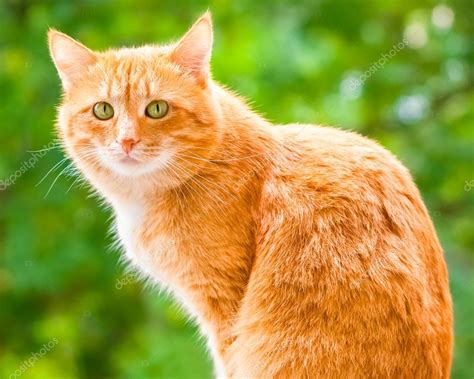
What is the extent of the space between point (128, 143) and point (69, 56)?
316mm

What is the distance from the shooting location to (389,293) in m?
1.63

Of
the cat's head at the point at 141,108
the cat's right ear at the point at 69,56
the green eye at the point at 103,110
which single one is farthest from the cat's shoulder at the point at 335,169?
the cat's right ear at the point at 69,56

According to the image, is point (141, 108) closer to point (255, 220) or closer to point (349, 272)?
point (255, 220)

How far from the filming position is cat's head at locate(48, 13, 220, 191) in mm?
1768

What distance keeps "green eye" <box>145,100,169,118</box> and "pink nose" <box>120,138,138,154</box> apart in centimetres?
10

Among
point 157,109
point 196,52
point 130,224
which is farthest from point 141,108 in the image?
point 130,224

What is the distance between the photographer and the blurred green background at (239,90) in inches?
135

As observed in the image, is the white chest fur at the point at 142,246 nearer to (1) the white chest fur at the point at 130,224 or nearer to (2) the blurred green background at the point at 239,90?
(1) the white chest fur at the point at 130,224

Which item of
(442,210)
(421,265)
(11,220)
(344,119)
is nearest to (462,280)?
(442,210)

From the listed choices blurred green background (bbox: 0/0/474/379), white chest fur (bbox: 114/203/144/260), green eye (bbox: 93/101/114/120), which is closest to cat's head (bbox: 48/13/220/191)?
green eye (bbox: 93/101/114/120)

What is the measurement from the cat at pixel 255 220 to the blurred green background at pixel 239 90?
55.2 inches

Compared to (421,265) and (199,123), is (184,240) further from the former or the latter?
(421,265)

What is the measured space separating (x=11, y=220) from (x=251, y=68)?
1.39 m

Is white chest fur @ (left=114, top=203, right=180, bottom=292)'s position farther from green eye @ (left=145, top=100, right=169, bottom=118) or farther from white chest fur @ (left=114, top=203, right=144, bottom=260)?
green eye @ (left=145, top=100, right=169, bottom=118)
